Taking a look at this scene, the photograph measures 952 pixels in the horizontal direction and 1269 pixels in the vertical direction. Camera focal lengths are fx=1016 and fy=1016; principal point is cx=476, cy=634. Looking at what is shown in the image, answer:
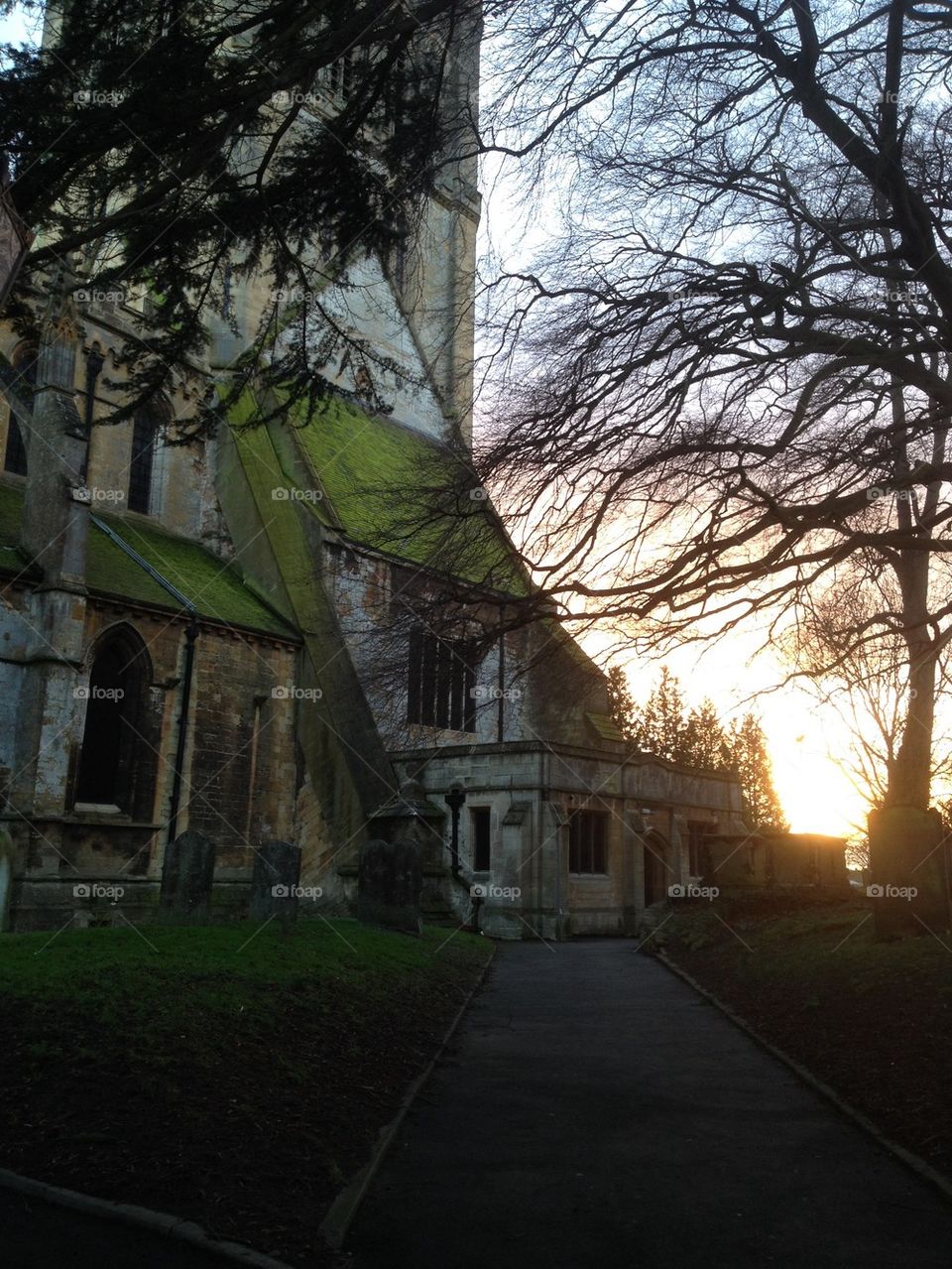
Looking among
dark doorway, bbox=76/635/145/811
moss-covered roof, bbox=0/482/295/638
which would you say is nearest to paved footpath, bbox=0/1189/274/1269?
moss-covered roof, bbox=0/482/295/638

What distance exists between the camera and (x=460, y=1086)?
24.5 ft

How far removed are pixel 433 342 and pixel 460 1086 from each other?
268 inches

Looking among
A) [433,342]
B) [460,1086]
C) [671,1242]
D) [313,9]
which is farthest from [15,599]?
[671,1242]

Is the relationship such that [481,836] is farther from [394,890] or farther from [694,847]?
[394,890]

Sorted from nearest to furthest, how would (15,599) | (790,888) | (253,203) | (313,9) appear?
(313,9) < (253,203) < (15,599) < (790,888)

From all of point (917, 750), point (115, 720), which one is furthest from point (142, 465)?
point (917, 750)

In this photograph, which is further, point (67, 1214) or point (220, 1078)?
point (220, 1078)

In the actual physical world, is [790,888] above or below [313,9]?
below

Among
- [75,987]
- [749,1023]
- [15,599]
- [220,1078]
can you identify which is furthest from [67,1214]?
[15,599]

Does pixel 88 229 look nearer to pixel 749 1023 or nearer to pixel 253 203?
pixel 253 203

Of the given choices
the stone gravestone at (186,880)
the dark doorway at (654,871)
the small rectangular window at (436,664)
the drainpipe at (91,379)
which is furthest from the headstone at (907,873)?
the drainpipe at (91,379)

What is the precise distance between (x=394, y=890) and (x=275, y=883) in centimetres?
299

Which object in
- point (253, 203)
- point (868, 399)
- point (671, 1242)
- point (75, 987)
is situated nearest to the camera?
point (671, 1242)

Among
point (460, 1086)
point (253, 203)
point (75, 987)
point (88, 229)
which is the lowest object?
point (460, 1086)
